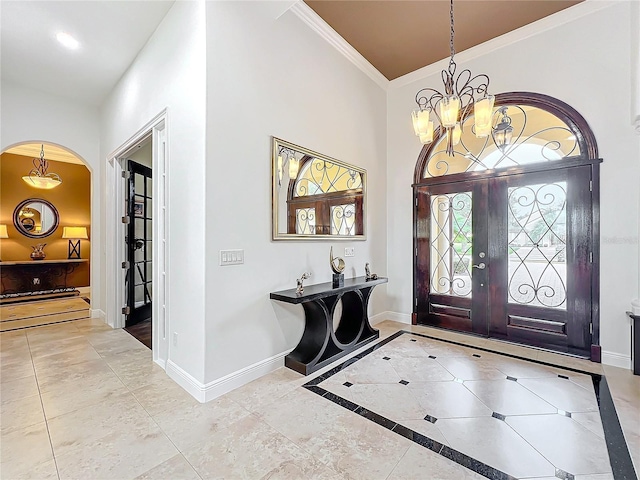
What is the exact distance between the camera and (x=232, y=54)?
2.55 metres

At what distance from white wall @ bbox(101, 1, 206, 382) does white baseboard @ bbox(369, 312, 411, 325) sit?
8.82ft

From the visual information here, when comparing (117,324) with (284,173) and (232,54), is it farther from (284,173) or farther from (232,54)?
(232,54)

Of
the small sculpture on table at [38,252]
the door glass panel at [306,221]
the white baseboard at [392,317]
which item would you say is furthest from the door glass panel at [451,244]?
the small sculpture on table at [38,252]

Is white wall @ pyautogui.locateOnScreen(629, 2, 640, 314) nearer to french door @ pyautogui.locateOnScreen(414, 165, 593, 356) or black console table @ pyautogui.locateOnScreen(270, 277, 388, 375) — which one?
french door @ pyautogui.locateOnScreen(414, 165, 593, 356)

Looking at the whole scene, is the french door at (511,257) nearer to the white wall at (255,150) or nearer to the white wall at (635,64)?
the white wall at (635,64)

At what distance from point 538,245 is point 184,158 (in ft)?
12.8

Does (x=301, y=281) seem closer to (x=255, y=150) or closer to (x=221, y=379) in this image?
(x=221, y=379)

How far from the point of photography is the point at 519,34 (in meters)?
3.56

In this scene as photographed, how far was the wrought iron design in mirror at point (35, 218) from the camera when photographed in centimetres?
669

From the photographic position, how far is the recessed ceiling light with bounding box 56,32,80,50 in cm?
321

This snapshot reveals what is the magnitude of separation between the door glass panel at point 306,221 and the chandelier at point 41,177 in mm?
6261

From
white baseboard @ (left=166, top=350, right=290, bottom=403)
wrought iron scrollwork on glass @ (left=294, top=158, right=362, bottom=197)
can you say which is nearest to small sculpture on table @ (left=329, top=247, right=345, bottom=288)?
wrought iron scrollwork on glass @ (left=294, top=158, right=362, bottom=197)

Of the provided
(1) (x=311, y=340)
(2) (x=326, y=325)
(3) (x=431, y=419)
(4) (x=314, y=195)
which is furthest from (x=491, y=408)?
(4) (x=314, y=195)

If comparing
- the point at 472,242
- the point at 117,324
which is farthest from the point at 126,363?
the point at 472,242
